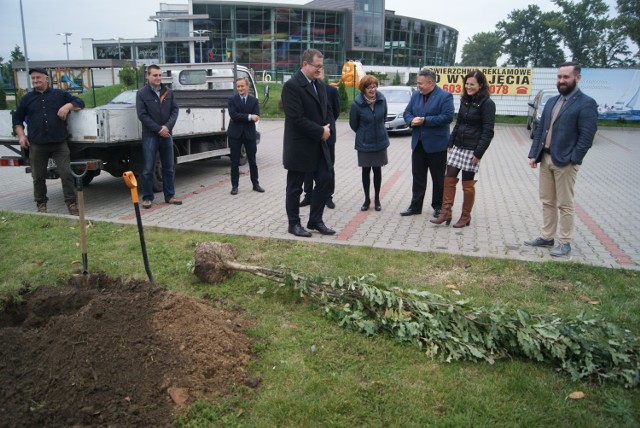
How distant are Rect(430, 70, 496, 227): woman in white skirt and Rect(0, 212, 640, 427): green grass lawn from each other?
57.3 inches

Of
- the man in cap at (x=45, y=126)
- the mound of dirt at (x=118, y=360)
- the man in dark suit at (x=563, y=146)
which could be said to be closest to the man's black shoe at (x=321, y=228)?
the man in dark suit at (x=563, y=146)

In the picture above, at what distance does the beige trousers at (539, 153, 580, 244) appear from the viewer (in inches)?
216

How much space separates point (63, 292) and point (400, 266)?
3.08 m

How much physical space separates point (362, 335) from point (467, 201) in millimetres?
3471

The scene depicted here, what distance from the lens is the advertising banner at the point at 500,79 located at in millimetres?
21984

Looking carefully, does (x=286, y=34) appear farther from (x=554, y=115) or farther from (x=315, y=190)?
(x=554, y=115)

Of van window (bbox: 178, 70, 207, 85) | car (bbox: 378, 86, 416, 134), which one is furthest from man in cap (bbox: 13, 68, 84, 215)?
car (bbox: 378, 86, 416, 134)

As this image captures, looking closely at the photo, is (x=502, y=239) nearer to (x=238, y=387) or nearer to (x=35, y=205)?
(x=238, y=387)

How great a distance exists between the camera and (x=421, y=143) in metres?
6.94

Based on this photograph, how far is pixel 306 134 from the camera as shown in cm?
583

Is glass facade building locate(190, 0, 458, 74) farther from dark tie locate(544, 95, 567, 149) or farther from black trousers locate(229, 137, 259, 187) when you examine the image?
dark tie locate(544, 95, 567, 149)

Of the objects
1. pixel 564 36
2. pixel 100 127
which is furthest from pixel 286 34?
pixel 100 127

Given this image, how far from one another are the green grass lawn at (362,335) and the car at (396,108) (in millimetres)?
12069

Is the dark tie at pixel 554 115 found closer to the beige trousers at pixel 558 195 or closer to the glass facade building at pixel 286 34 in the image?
the beige trousers at pixel 558 195
